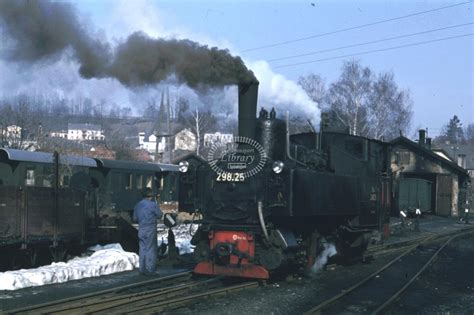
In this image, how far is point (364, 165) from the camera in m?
13.6

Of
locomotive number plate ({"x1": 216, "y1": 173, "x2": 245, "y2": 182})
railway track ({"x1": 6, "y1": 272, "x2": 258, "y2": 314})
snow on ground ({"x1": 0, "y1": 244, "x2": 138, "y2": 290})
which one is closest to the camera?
railway track ({"x1": 6, "y1": 272, "x2": 258, "y2": 314})

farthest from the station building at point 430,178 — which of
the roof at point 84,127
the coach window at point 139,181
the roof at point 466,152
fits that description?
the roof at point 84,127

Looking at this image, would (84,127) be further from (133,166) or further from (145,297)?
(145,297)

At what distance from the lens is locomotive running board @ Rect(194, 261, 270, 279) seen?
10086mm

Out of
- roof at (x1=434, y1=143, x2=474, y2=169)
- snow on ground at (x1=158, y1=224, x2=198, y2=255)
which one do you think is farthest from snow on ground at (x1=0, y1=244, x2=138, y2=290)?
roof at (x1=434, y1=143, x2=474, y2=169)

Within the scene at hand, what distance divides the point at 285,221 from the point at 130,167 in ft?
61.8

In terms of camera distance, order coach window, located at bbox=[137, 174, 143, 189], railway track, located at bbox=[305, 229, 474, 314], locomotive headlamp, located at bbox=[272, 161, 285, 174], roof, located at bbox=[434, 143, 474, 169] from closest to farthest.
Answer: railway track, located at bbox=[305, 229, 474, 314]
locomotive headlamp, located at bbox=[272, 161, 285, 174]
coach window, located at bbox=[137, 174, 143, 189]
roof, located at bbox=[434, 143, 474, 169]

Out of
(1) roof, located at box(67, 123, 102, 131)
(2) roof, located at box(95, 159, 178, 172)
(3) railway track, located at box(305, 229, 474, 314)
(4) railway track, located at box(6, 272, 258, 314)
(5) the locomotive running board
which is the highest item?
(1) roof, located at box(67, 123, 102, 131)

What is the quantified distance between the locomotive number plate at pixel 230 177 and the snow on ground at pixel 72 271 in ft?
9.99

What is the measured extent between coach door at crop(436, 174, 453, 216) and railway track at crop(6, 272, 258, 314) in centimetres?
3616

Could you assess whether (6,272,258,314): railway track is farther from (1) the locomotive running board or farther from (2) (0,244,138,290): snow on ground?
(2) (0,244,138,290): snow on ground

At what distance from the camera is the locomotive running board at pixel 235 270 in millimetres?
10086

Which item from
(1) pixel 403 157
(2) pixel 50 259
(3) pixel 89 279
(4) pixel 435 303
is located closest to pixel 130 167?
(2) pixel 50 259

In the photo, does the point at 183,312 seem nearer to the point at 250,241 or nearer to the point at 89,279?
the point at 250,241
